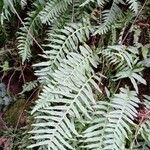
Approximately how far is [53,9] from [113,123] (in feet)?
4.26

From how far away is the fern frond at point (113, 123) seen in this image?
10.5 feet

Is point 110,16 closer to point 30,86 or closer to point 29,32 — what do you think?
point 29,32

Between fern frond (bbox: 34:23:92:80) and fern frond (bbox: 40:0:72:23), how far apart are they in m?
0.16

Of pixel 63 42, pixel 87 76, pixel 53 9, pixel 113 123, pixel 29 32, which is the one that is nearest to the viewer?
pixel 113 123

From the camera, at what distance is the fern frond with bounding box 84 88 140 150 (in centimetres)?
320

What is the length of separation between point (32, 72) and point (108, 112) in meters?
1.28

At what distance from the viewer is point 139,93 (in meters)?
3.73

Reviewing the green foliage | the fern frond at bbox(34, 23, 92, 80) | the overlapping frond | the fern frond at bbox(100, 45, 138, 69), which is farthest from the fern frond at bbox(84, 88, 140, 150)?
the fern frond at bbox(34, 23, 92, 80)

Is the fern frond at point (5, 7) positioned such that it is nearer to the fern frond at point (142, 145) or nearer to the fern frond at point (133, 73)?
the fern frond at point (133, 73)

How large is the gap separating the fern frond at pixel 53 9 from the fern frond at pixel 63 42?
0.16 meters

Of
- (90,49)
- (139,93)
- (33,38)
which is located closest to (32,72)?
(33,38)

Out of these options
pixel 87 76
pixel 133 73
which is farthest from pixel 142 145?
pixel 87 76

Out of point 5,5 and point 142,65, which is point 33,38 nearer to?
point 5,5

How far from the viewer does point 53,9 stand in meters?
3.98
